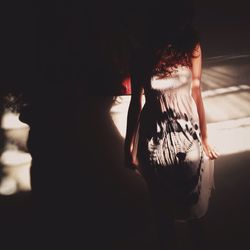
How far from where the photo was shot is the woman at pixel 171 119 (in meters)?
1.11

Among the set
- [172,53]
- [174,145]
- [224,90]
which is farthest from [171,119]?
[224,90]

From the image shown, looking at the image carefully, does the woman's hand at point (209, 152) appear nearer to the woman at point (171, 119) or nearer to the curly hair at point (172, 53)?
the woman at point (171, 119)

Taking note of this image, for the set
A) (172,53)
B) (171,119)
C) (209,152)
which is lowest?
(209,152)

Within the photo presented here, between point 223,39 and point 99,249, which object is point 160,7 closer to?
point 223,39

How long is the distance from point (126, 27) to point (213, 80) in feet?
1.95

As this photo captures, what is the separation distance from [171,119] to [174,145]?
0.11m

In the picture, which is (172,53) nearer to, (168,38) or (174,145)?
(168,38)

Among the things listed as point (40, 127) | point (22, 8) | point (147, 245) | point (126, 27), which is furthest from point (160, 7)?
point (147, 245)

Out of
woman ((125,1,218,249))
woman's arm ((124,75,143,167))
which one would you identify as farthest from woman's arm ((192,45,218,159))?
woman's arm ((124,75,143,167))

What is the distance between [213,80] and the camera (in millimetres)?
1613

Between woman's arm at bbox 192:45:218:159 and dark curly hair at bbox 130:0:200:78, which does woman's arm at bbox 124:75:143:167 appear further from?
woman's arm at bbox 192:45:218:159

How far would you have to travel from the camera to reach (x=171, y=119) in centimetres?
116

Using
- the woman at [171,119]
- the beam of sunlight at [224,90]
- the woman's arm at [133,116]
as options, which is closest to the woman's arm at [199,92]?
the woman at [171,119]

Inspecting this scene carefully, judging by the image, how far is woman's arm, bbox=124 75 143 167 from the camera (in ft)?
3.84
